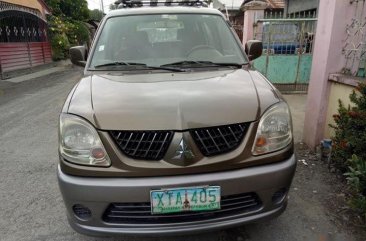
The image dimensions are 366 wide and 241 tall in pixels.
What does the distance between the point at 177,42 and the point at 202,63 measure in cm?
42

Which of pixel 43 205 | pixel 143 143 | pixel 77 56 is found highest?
pixel 77 56

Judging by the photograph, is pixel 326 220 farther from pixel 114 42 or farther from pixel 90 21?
pixel 90 21

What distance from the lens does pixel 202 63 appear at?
301 cm

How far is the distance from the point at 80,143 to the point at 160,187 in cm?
59

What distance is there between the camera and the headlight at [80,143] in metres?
2.06

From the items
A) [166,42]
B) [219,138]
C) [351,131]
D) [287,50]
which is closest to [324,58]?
[351,131]

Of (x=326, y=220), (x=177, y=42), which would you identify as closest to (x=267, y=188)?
(x=326, y=220)

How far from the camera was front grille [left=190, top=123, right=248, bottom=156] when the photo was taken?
6.69ft

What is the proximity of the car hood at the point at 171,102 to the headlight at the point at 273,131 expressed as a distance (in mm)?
95

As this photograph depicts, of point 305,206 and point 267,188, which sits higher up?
point 267,188

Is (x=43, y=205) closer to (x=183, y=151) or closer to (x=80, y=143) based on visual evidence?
(x=80, y=143)

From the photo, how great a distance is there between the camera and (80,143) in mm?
2123

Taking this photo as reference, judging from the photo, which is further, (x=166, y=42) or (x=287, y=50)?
(x=287, y=50)

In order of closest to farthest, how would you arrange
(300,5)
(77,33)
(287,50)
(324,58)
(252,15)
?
(324,58) < (287,50) < (252,15) < (300,5) < (77,33)
